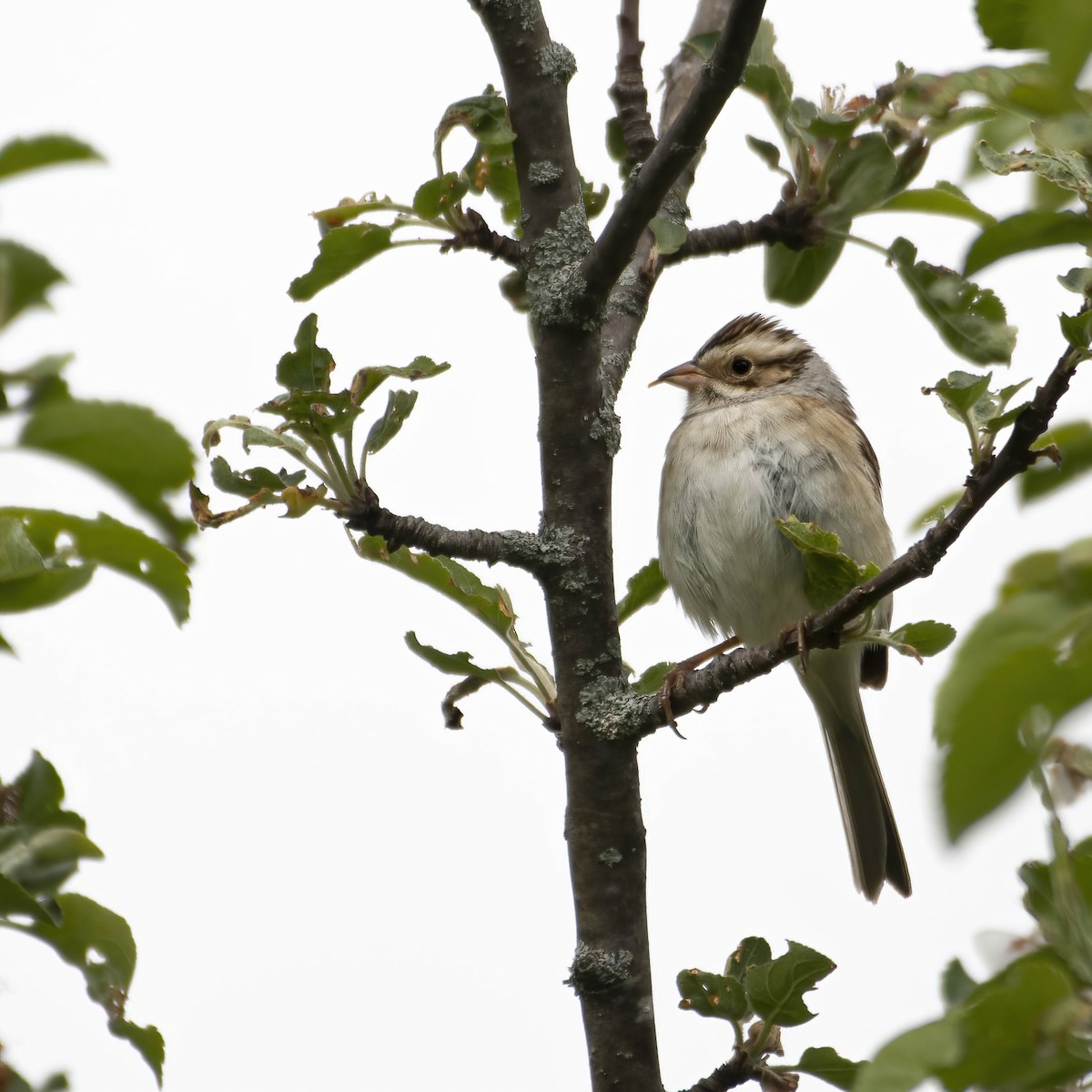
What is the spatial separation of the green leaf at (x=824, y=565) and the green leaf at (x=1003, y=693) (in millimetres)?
1671

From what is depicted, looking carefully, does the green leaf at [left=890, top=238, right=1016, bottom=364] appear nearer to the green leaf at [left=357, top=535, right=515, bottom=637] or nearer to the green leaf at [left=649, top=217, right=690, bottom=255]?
the green leaf at [left=649, top=217, right=690, bottom=255]

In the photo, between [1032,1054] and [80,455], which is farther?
[80,455]

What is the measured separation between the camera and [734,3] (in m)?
2.32

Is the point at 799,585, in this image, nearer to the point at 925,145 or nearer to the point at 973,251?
the point at 925,145

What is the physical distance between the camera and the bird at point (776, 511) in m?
5.00

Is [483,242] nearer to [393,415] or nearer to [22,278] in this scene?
[393,415]

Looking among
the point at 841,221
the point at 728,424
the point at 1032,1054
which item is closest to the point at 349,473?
the point at 841,221

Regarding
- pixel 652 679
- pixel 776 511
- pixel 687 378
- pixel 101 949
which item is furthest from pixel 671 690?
pixel 687 378

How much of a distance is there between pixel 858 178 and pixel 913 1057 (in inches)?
107

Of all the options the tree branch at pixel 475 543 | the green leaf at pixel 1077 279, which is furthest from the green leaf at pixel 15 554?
the tree branch at pixel 475 543

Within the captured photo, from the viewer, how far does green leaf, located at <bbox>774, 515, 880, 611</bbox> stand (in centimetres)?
259

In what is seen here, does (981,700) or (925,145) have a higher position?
(925,145)

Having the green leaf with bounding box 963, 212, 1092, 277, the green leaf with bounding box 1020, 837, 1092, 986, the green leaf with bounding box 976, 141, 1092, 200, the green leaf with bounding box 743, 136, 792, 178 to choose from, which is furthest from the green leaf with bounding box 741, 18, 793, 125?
the green leaf with bounding box 1020, 837, 1092, 986

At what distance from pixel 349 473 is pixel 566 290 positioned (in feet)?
1.98
